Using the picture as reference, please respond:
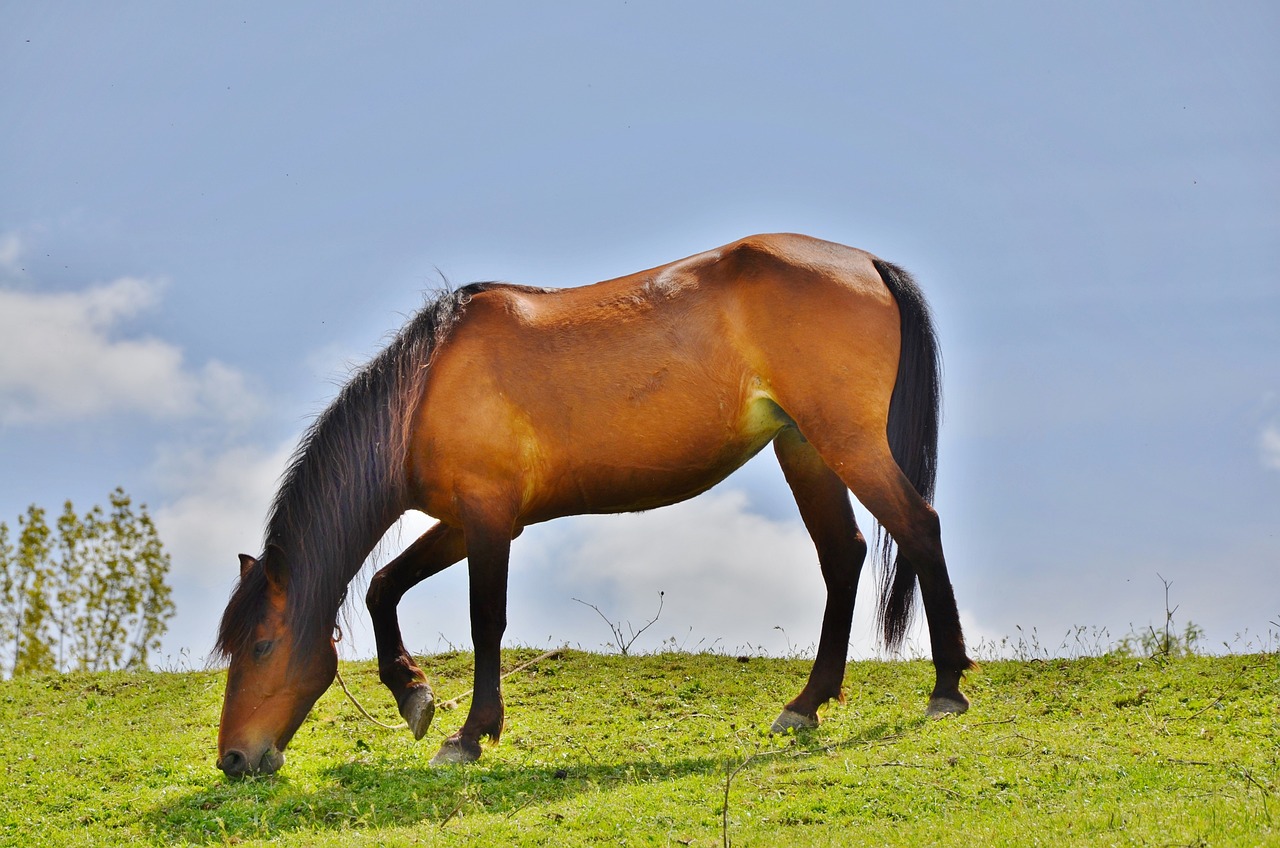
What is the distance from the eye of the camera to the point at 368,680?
945 centimetres

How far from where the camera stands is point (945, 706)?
690cm

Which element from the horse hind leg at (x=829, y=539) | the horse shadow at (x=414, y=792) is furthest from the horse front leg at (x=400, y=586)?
the horse hind leg at (x=829, y=539)

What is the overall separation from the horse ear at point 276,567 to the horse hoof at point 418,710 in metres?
1.16

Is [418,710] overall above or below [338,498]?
below

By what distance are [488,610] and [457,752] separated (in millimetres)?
846

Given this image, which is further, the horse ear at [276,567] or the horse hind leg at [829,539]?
the horse hind leg at [829,539]

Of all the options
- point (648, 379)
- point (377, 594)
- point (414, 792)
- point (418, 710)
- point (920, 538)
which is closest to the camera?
point (414, 792)

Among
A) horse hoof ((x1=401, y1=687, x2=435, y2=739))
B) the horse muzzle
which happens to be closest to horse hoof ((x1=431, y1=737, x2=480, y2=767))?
horse hoof ((x1=401, y1=687, x2=435, y2=739))

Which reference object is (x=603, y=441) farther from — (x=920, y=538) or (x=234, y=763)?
(x=234, y=763)

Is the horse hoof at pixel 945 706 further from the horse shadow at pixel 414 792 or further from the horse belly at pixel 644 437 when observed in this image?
the horse belly at pixel 644 437

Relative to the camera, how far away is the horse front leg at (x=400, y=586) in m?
7.69

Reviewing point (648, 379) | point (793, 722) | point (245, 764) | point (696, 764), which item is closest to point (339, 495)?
point (245, 764)

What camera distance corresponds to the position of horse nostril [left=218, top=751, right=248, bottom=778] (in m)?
6.80

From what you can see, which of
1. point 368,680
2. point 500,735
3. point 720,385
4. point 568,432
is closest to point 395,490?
point 568,432
